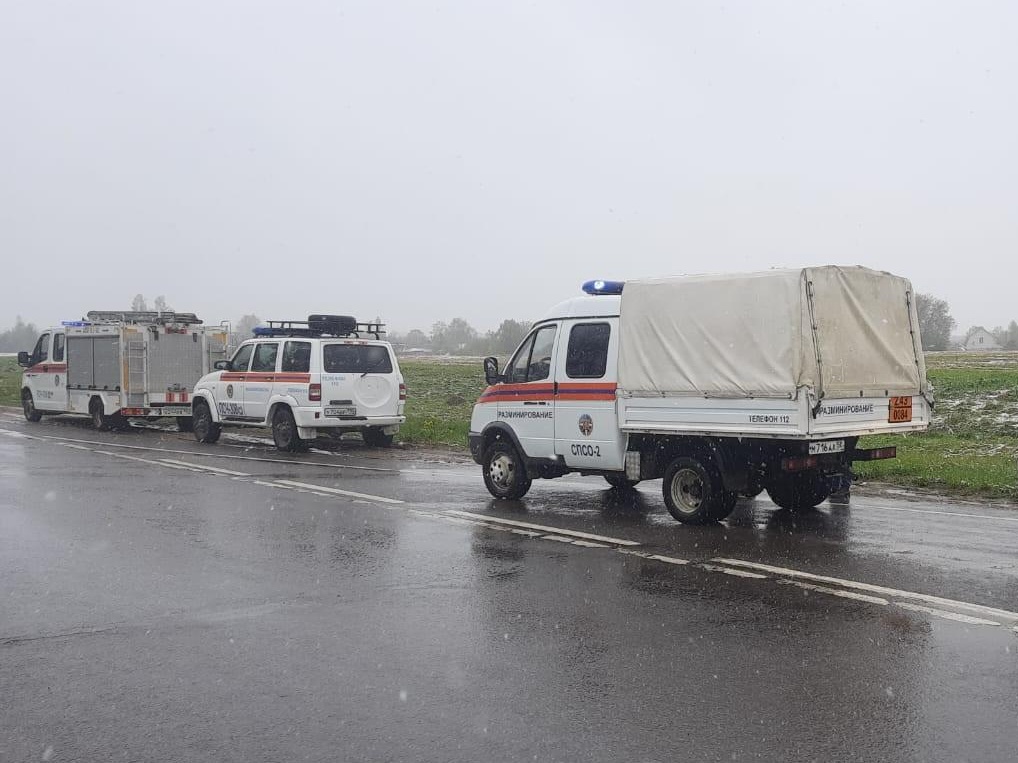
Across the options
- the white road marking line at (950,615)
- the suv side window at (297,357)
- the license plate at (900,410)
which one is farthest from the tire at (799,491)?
the suv side window at (297,357)

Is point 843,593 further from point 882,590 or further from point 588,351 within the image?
point 588,351

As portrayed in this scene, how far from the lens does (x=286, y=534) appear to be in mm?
9906

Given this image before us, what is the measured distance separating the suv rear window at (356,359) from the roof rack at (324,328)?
1.61 feet

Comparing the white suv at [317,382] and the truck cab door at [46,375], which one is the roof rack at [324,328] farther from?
the truck cab door at [46,375]

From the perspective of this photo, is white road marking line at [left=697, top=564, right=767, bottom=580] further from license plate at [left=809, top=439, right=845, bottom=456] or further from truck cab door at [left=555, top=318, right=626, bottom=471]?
truck cab door at [left=555, top=318, right=626, bottom=471]

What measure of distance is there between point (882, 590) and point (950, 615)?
0.78 metres

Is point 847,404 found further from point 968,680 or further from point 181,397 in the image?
point 181,397

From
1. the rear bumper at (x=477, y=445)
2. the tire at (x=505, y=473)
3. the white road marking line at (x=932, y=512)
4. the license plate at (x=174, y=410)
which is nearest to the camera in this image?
the white road marking line at (x=932, y=512)

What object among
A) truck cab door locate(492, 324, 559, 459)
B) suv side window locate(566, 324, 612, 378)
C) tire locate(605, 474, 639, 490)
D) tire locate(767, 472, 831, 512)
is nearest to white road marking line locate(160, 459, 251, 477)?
truck cab door locate(492, 324, 559, 459)

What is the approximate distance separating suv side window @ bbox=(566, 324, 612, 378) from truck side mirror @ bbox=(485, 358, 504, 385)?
A: 1215mm

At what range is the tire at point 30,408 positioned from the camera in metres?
27.2

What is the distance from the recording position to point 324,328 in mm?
18906

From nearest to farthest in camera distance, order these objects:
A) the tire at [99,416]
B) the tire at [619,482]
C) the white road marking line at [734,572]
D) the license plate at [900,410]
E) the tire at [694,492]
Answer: the white road marking line at [734,572] < the tire at [694,492] < the license plate at [900,410] < the tire at [619,482] < the tire at [99,416]

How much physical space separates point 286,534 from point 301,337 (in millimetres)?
9285
